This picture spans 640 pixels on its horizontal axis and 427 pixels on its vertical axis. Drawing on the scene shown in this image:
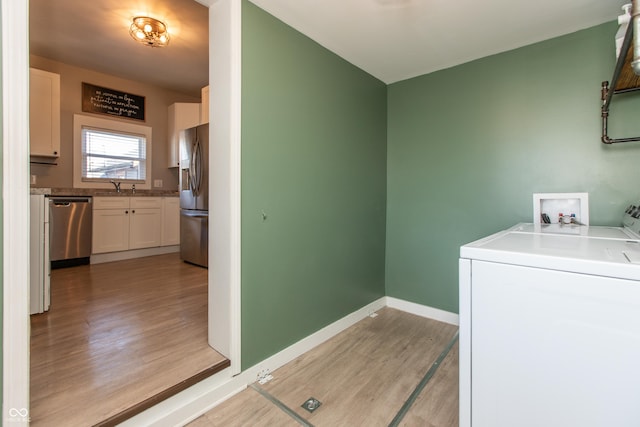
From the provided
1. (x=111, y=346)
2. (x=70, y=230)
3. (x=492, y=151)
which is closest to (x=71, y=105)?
(x=70, y=230)

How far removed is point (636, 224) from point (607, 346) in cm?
90

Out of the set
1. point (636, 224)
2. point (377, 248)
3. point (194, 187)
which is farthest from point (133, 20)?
point (636, 224)

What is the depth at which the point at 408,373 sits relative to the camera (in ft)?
5.80

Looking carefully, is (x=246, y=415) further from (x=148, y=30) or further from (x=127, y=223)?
(x=127, y=223)

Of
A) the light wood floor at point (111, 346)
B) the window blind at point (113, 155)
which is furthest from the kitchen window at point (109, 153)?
the light wood floor at point (111, 346)

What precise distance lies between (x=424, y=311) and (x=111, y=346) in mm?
2404

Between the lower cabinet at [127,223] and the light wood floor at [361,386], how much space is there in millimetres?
3215

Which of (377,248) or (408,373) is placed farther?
(377,248)

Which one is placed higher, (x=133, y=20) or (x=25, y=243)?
(x=133, y=20)

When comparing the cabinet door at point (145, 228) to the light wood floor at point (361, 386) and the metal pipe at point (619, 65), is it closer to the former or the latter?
the light wood floor at point (361, 386)

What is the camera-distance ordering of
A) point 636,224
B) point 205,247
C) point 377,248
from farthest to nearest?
point 205,247 → point 377,248 → point 636,224

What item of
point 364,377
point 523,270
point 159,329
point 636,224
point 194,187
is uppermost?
point 194,187

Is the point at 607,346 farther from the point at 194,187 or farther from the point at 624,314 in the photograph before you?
the point at 194,187

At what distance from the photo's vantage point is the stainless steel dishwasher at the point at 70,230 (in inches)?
131
